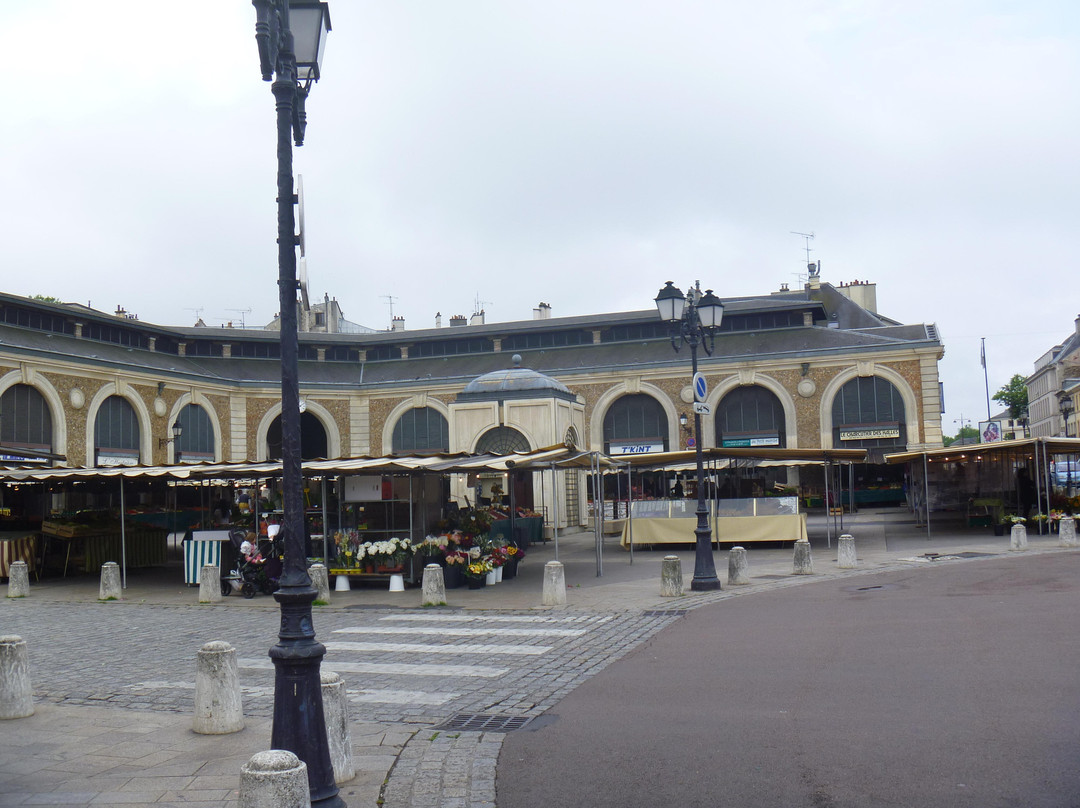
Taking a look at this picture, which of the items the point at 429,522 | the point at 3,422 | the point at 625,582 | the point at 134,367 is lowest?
the point at 625,582

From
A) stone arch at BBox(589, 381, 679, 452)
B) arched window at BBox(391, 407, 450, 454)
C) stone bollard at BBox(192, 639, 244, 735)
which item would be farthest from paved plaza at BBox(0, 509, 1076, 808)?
arched window at BBox(391, 407, 450, 454)

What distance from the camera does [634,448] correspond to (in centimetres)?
4178

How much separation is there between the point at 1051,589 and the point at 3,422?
31.2m

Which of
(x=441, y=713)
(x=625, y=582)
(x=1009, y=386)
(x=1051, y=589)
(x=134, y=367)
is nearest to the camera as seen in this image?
(x=441, y=713)

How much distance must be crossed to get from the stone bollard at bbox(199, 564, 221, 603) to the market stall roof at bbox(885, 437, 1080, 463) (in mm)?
16665

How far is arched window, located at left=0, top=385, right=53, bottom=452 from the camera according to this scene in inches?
1283

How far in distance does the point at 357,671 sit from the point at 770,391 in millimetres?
33323

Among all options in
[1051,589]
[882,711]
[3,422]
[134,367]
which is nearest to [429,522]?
[1051,589]

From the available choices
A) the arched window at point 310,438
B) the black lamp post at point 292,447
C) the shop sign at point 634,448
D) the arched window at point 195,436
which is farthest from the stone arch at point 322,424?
the black lamp post at point 292,447

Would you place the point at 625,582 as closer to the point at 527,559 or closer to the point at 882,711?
the point at 527,559

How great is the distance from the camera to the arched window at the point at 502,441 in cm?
3141

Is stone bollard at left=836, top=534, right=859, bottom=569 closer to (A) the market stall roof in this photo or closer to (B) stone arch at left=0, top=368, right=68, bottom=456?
(A) the market stall roof

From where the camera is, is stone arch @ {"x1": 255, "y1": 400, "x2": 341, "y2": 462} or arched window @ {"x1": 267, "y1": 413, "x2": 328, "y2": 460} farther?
arched window @ {"x1": 267, "y1": 413, "x2": 328, "y2": 460}

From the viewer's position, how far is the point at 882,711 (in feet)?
23.7
